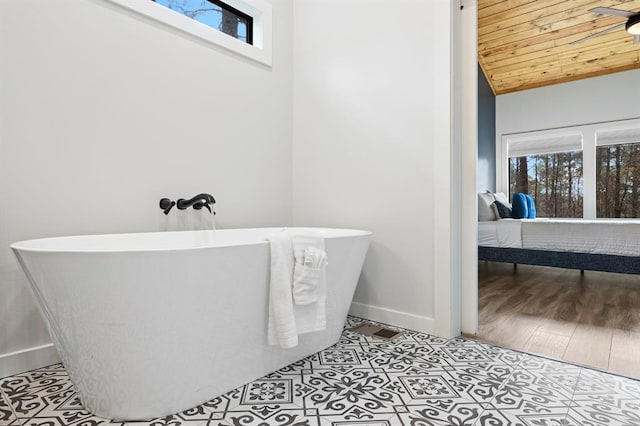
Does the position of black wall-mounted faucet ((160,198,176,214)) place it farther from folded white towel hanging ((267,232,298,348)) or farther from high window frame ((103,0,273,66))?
high window frame ((103,0,273,66))

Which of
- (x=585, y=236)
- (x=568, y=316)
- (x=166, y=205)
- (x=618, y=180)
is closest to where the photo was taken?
(x=166, y=205)

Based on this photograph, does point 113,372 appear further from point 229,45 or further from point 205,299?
point 229,45

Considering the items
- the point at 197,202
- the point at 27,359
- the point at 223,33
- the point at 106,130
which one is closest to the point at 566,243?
the point at 197,202

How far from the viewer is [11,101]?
5.20ft

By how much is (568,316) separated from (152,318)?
8.20 ft

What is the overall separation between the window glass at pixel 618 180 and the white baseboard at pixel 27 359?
6233mm

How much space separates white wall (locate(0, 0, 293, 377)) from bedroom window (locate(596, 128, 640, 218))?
5.06 meters

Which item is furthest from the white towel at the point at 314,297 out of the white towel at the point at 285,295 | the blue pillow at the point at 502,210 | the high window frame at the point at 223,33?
the blue pillow at the point at 502,210

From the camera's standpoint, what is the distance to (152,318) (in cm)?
120

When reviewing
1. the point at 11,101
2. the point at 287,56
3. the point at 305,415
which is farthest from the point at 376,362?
the point at 287,56

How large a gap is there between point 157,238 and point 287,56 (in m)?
1.73

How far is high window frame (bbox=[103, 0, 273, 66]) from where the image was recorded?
2.02 m

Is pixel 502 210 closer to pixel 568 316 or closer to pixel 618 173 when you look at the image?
pixel 568 316

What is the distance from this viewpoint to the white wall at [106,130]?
1601 millimetres
